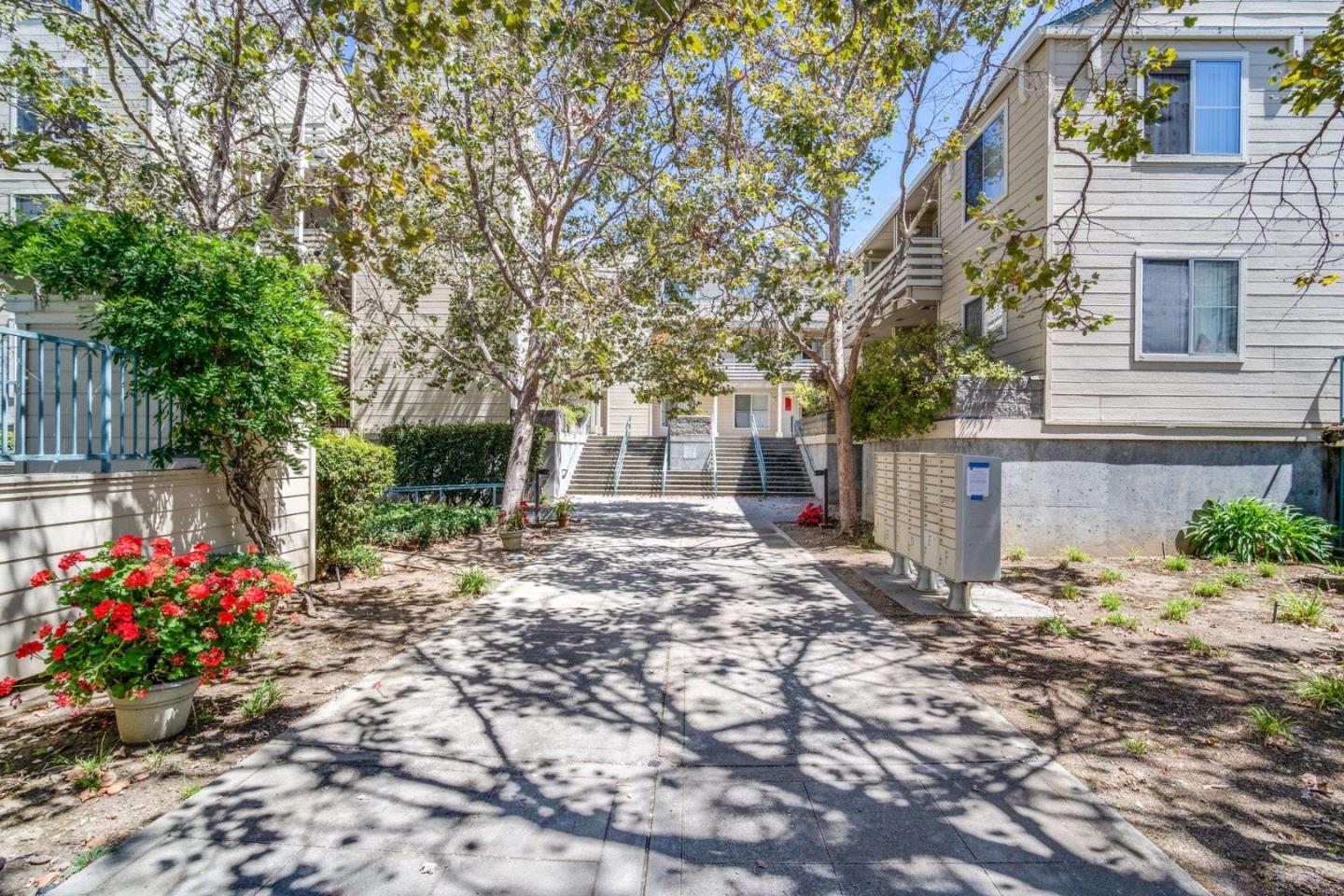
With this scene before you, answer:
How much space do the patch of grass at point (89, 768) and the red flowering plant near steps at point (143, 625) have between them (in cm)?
31

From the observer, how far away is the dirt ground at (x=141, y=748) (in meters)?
2.85

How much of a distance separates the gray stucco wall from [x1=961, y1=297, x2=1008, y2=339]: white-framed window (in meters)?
2.56

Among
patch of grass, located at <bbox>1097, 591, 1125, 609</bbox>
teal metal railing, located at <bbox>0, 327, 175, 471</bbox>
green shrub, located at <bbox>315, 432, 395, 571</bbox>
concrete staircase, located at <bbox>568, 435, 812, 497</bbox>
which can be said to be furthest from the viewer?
concrete staircase, located at <bbox>568, 435, 812, 497</bbox>

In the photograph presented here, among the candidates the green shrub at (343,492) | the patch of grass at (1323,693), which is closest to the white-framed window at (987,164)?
the patch of grass at (1323,693)

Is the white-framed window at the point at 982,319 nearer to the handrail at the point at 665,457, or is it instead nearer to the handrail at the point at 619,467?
the handrail at the point at 665,457

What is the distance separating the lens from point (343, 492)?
7.77 metres

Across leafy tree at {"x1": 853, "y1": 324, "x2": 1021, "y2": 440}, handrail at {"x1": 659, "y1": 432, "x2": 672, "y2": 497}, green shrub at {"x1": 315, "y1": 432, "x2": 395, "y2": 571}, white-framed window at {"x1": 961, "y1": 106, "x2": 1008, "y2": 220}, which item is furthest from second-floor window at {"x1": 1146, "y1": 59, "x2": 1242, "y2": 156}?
handrail at {"x1": 659, "y1": 432, "x2": 672, "y2": 497}

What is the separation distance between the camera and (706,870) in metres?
2.69

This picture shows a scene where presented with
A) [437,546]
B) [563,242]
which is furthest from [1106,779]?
[563,242]

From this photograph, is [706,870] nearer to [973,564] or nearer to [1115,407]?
[973,564]

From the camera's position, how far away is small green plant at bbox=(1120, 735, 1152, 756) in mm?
3736

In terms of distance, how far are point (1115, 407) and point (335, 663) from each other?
10916mm

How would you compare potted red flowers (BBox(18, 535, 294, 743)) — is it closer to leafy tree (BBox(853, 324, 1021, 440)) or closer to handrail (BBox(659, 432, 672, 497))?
leafy tree (BBox(853, 324, 1021, 440))

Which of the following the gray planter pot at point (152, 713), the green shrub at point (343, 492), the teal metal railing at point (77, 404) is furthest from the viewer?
the green shrub at point (343, 492)
